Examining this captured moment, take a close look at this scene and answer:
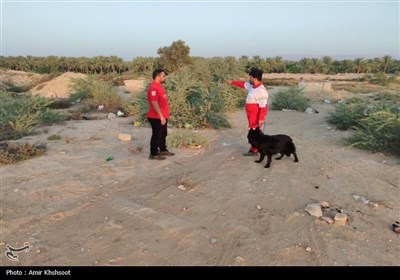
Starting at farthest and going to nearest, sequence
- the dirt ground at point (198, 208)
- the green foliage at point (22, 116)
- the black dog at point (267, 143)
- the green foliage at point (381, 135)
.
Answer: the green foliage at point (22, 116) → the green foliage at point (381, 135) → the black dog at point (267, 143) → the dirt ground at point (198, 208)

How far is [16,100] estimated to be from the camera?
36.4 ft

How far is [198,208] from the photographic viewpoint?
15.2 feet

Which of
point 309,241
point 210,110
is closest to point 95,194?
point 309,241

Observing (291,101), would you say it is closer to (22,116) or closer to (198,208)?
(22,116)

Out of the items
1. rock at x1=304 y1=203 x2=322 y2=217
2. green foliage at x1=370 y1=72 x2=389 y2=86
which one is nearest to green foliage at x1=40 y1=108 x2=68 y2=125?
rock at x1=304 y1=203 x2=322 y2=217

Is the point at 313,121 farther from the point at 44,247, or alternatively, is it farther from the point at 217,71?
the point at 44,247

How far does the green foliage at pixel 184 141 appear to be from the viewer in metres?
7.94

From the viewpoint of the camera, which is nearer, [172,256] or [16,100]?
[172,256]

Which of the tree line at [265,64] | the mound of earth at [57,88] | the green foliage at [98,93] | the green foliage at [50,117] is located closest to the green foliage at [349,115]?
the green foliage at [98,93]

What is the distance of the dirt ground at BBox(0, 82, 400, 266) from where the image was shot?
3539mm

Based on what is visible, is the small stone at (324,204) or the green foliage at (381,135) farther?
the green foliage at (381,135)

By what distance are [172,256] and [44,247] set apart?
51.6 inches

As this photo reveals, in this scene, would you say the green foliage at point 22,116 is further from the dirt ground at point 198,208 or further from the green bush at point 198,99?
the green bush at point 198,99

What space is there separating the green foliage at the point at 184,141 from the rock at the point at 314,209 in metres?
3.78
